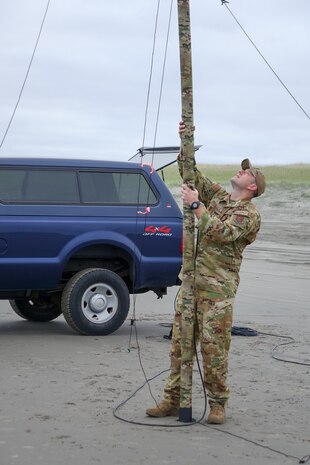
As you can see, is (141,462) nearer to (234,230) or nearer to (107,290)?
(234,230)

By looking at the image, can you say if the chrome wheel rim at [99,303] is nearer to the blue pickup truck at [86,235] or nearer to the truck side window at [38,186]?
the blue pickup truck at [86,235]

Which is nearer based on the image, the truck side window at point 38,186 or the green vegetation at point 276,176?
the truck side window at point 38,186

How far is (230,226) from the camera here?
8.02 metres

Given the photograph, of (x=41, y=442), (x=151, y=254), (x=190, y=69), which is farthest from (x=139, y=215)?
(x=41, y=442)

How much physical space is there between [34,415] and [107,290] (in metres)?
4.52

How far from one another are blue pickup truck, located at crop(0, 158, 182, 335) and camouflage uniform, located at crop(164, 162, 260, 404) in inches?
178

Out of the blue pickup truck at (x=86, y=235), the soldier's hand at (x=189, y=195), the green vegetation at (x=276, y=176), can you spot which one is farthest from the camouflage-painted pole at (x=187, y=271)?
the green vegetation at (x=276, y=176)

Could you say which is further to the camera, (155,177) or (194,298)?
(155,177)

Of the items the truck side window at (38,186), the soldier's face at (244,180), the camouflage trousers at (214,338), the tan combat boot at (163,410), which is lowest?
the tan combat boot at (163,410)

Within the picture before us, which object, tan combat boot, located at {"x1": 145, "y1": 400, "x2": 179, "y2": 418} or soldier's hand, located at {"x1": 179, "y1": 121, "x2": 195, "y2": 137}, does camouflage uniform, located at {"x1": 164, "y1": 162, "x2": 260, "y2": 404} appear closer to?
tan combat boot, located at {"x1": 145, "y1": 400, "x2": 179, "y2": 418}

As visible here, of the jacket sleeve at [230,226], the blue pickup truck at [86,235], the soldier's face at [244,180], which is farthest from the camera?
the blue pickup truck at [86,235]

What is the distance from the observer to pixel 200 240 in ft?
26.9

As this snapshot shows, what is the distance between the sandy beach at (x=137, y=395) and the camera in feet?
24.1

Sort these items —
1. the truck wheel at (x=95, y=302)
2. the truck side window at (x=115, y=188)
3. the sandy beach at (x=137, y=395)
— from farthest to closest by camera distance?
the truck side window at (x=115, y=188) < the truck wheel at (x=95, y=302) < the sandy beach at (x=137, y=395)
